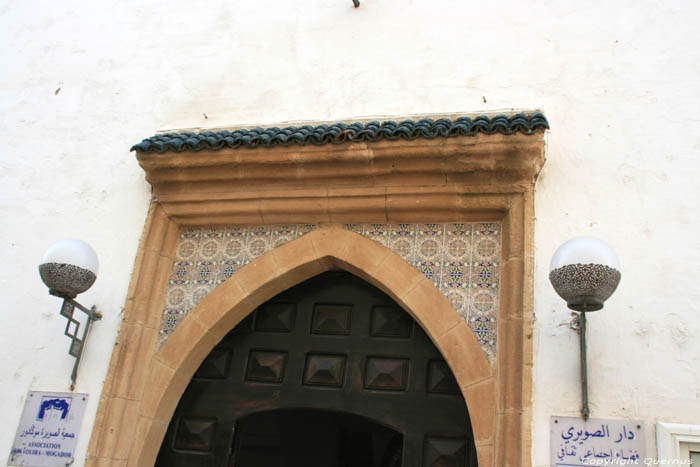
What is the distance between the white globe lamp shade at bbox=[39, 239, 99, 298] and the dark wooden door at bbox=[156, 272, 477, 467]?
0.91 meters

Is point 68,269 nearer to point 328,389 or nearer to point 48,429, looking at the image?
point 48,429

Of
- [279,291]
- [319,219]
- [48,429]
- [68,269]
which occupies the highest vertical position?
[319,219]

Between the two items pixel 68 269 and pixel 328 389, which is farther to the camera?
pixel 328 389

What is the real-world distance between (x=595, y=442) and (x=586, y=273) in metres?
0.76

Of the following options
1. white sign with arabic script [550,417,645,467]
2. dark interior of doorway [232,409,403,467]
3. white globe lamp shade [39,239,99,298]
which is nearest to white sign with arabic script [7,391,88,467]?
white globe lamp shade [39,239,99,298]

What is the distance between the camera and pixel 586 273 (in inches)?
116

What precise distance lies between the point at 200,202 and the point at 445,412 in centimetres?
181

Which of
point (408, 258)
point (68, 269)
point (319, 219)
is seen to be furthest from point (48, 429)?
point (408, 258)

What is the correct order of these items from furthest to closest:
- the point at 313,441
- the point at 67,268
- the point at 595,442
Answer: the point at 313,441 < the point at 67,268 < the point at 595,442

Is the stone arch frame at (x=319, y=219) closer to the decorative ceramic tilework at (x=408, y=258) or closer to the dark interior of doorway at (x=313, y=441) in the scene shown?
the decorative ceramic tilework at (x=408, y=258)

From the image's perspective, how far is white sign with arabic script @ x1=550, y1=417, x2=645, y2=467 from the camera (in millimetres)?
3082

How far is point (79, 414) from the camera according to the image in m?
3.82

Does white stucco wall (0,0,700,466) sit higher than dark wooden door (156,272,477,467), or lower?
higher

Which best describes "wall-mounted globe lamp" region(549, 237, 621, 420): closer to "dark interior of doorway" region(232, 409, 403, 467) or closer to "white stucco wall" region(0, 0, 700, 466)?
"white stucco wall" region(0, 0, 700, 466)
